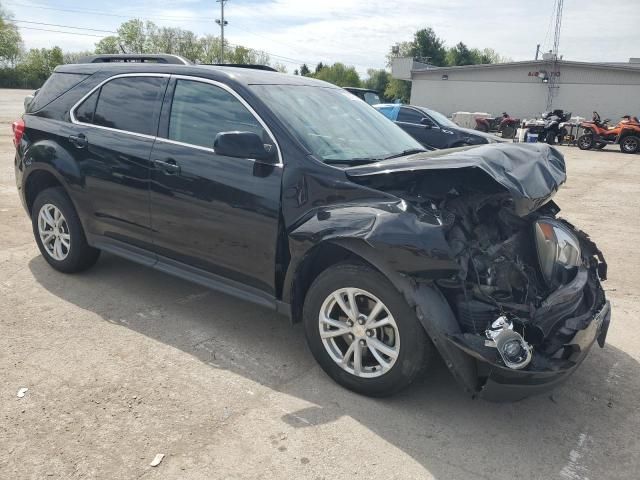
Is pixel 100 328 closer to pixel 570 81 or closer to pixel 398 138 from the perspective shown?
pixel 398 138

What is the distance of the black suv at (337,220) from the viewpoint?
8.95 ft

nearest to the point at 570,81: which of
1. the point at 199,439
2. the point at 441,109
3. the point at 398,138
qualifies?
the point at 441,109

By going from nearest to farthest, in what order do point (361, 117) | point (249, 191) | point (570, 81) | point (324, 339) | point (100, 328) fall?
1. point (324, 339)
2. point (249, 191)
3. point (100, 328)
4. point (361, 117)
5. point (570, 81)

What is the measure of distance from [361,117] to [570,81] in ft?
124

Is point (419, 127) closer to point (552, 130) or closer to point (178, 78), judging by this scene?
point (178, 78)

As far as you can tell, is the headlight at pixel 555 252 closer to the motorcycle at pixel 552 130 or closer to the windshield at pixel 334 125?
the windshield at pixel 334 125

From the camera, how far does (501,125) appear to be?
27.2 m

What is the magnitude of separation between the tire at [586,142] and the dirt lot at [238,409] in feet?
67.1

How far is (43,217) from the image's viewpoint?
4.73 metres

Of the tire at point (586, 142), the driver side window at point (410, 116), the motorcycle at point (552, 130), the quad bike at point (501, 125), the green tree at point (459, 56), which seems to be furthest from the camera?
the green tree at point (459, 56)

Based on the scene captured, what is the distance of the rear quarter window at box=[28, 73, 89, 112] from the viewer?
15.0 ft

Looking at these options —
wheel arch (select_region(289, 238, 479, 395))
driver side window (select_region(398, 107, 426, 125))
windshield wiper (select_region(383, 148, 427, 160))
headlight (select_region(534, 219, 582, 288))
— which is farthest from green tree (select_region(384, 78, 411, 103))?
wheel arch (select_region(289, 238, 479, 395))

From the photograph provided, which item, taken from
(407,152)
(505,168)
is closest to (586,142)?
(407,152)

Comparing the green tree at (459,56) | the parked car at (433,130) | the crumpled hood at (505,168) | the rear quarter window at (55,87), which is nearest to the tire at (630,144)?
the parked car at (433,130)
